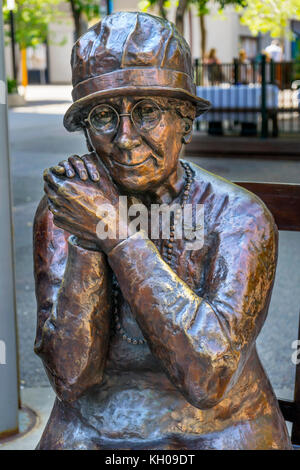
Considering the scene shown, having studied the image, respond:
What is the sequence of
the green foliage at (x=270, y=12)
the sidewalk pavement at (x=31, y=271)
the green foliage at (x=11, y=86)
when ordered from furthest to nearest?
the green foliage at (x=11, y=86), the green foliage at (x=270, y=12), the sidewalk pavement at (x=31, y=271)

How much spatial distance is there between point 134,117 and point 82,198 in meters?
0.24

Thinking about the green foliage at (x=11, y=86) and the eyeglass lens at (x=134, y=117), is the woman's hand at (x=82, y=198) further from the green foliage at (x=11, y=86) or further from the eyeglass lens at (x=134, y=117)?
the green foliage at (x=11, y=86)

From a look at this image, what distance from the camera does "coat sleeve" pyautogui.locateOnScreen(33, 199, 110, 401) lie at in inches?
72.7

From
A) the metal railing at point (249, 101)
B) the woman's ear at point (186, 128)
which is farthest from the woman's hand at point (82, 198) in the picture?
the metal railing at point (249, 101)

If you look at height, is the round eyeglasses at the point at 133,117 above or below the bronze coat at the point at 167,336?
above

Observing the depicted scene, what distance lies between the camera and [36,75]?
45.1 m

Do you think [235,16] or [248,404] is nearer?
[248,404]

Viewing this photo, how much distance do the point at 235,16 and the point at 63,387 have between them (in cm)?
3531

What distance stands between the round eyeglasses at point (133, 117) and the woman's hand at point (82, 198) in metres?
0.09

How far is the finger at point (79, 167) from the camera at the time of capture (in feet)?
5.93

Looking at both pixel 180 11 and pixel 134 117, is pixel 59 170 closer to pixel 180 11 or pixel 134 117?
pixel 134 117

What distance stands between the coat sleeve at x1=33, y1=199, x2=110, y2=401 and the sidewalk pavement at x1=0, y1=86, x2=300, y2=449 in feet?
5.94
